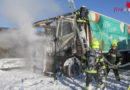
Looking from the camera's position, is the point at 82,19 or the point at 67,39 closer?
the point at 82,19

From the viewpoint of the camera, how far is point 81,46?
6.74 m

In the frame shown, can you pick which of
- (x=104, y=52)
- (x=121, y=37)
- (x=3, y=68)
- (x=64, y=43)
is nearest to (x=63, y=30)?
(x=64, y=43)

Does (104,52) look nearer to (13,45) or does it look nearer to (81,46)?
(81,46)

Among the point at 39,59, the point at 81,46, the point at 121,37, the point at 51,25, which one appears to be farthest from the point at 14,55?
the point at 121,37

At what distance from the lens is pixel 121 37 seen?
9695 millimetres

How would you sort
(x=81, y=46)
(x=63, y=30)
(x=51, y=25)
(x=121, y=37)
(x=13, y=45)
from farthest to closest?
(x=121, y=37) < (x=13, y=45) < (x=51, y=25) < (x=63, y=30) < (x=81, y=46)

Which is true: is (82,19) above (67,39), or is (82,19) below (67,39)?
above

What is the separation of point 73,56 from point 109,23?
348cm

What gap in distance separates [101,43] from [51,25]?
290cm

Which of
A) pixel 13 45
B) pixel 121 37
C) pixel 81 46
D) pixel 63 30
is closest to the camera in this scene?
pixel 81 46

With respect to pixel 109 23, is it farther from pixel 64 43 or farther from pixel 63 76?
pixel 63 76

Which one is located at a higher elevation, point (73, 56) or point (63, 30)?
point (63, 30)

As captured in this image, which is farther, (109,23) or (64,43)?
(109,23)

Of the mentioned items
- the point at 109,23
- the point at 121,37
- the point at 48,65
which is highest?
the point at 109,23
